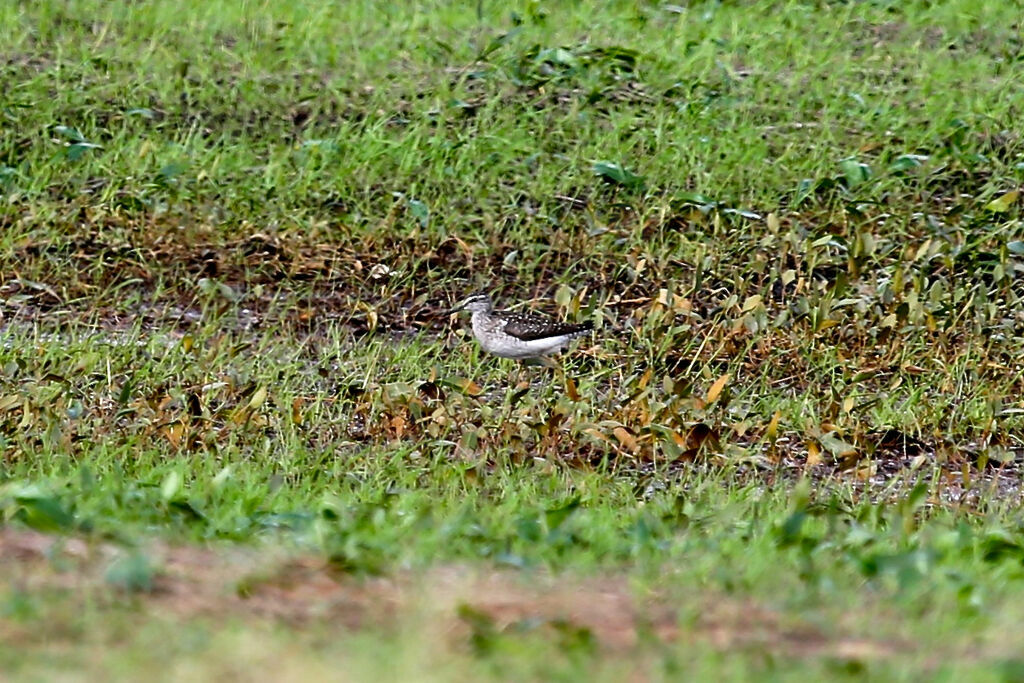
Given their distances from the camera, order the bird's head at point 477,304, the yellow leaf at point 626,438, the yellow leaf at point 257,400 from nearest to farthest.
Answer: the yellow leaf at point 626,438
the yellow leaf at point 257,400
the bird's head at point 477,304

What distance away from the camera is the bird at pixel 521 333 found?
9172 mm

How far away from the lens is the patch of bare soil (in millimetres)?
4438

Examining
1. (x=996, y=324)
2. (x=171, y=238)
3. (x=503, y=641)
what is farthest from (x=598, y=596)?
(x=171, y=238)

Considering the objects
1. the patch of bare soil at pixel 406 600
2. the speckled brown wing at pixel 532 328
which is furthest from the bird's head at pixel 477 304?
the patch of bare soil at pixel 406 600

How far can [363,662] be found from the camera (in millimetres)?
4031

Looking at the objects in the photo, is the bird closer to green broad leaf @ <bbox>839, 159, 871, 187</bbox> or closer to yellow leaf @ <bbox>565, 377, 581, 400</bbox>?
yellow leaf @ <bbox>565, 377, 581, 400</bbox>

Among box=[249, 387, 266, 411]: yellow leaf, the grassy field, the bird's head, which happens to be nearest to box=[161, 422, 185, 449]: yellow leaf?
the grassy field

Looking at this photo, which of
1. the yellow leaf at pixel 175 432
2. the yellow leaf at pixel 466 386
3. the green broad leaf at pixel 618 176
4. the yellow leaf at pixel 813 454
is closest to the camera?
the yellow leaf at pixel 175 432

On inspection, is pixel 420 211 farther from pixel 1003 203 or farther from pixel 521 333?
pixel 1003 203

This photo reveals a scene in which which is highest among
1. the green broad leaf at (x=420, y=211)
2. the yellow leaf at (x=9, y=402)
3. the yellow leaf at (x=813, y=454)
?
the yellow leaf at (x=813, y=454)

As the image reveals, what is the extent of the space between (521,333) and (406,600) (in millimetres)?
4650

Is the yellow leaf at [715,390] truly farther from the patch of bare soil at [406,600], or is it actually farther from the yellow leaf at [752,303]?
the patch of bare soil at [406,600]

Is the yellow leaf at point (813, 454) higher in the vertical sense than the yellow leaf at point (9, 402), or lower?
higher

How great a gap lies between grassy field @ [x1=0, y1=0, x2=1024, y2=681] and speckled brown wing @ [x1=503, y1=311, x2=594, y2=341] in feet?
0.77
